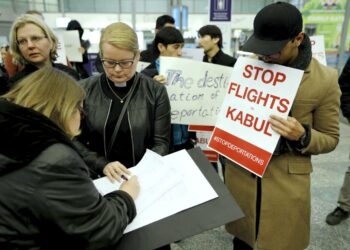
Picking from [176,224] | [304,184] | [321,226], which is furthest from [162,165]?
[321,226]

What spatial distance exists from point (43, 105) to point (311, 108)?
104cm

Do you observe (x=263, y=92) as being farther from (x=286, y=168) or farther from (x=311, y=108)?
(x=286, y=168)

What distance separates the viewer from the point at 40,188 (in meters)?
0.73

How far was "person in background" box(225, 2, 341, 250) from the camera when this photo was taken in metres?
1.17

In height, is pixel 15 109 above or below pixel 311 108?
above

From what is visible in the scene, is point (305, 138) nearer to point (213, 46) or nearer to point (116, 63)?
point (116, 63)

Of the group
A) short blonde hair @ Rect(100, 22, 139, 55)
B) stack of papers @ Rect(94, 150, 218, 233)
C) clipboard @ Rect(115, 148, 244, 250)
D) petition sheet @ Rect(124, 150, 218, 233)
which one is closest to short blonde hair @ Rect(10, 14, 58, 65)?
short blonde hair @ Rect(100, 22, 139, 55)

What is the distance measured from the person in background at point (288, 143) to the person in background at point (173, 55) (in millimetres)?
553

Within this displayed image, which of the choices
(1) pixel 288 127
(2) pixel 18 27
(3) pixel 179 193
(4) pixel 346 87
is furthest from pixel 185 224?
(4) pixel 346 87

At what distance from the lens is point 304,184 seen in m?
1.41

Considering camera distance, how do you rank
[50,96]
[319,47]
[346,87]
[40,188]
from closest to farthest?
[40,188]
[50,96]
[346,87]
[319,47]

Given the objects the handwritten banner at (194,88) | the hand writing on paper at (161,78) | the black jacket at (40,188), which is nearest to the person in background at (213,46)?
the handwritten banner at (194,88)

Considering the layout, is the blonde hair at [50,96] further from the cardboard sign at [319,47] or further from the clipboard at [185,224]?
the cardboard sign at [319,47]

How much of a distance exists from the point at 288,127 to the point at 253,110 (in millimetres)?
173
